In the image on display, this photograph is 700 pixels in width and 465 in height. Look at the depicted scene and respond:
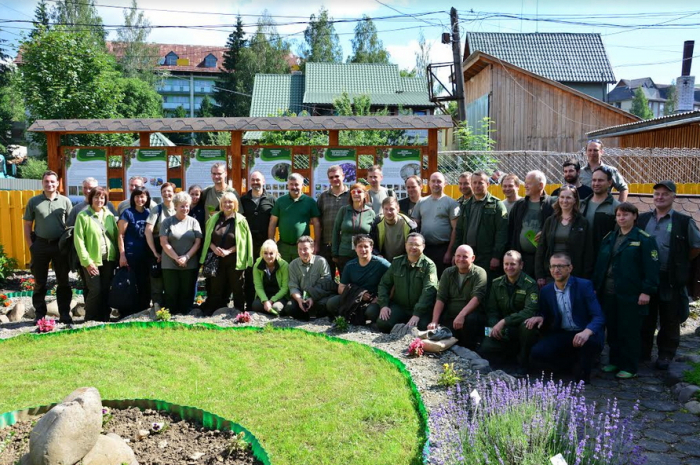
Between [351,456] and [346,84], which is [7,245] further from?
[346,84]

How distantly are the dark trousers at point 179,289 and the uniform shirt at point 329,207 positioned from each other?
6.07ft

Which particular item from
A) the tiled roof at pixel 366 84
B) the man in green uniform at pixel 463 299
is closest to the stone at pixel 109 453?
the man in green uniform at pixel 463 299

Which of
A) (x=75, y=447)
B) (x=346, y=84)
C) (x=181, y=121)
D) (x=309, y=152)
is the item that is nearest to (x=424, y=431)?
(x=75, y=447)

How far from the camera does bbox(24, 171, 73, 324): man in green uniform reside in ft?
26.9

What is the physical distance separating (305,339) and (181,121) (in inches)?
201

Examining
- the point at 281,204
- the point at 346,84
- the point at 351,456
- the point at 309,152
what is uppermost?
the point at 346,84

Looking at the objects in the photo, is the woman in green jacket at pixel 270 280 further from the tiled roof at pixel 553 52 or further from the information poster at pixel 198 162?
the tiled roof at pixel 553 52

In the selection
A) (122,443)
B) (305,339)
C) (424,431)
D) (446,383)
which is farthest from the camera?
(305,339)

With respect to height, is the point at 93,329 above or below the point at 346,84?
below

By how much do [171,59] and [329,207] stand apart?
79.6 metres

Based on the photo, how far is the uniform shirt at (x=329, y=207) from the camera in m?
8.65

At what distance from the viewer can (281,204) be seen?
339 inches

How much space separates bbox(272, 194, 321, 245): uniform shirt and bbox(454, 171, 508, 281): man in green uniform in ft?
7.06

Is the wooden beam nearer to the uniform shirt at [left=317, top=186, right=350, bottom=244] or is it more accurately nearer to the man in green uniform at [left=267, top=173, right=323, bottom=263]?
the man in green uniform at [left=267, top=173, right=323, bottom=263]
